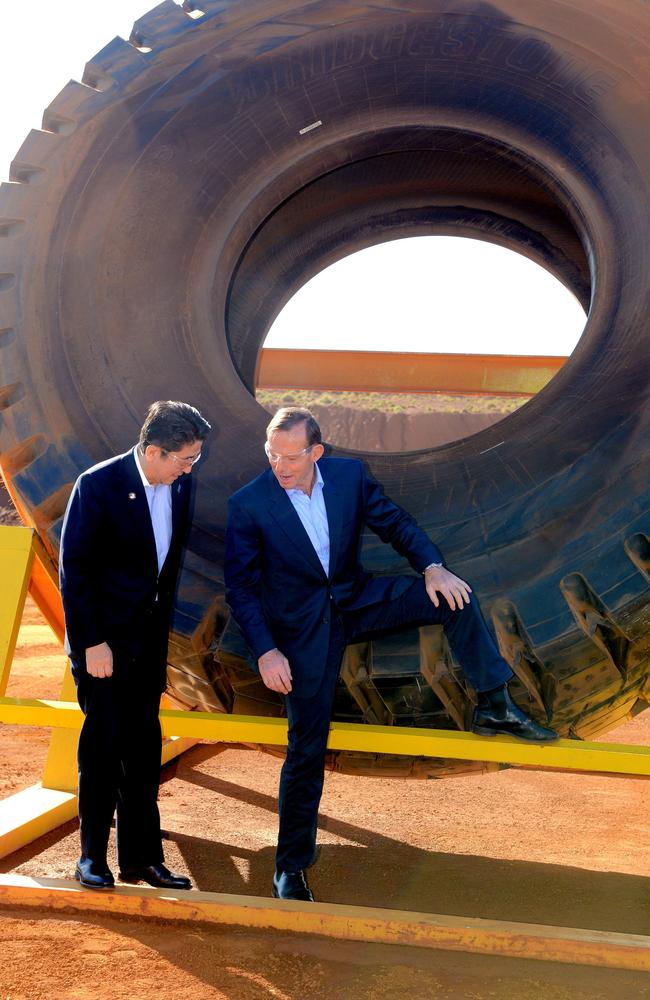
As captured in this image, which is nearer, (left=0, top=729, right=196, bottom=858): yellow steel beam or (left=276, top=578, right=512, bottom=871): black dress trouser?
(left=276, top=578, right=512, bottom=871): black dress trouser

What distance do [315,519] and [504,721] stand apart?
680 mm

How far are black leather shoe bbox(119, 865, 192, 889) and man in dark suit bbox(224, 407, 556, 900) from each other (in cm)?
27

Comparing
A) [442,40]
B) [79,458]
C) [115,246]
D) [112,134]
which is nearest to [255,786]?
[79,458]

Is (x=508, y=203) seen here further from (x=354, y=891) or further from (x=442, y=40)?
(x=354, y=891)

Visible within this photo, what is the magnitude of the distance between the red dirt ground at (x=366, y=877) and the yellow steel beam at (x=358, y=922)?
0.10ft

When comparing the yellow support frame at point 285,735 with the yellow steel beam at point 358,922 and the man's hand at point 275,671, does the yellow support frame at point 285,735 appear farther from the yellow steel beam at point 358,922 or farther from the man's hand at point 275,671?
the yellow steel beam at point 358,922

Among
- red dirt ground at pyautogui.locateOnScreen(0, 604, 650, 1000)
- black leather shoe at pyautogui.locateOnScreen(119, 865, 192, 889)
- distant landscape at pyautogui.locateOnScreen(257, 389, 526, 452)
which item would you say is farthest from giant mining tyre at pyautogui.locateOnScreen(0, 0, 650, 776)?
distant landscape at pyautogui.locateOnScreen(257, 389, 526, 452)

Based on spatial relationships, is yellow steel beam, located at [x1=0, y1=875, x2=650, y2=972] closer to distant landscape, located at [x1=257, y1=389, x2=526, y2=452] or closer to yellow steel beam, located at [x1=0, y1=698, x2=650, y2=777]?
yellow steel beam, located at [x1=0, y1=698, x2=650, y2=777]

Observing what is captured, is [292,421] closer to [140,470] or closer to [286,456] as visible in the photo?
[286,456]

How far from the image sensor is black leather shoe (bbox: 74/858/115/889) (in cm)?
236

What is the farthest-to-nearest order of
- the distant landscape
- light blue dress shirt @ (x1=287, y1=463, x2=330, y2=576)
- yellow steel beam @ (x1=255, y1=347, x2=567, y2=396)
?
the distant landscape < yellow steel beam @ (x1=255, y1=347, x2=567, y2=396) < light blue dress shirt @ (x1=287, y1=463, x2=330, y2=576)

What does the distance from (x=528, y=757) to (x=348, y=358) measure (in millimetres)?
5978

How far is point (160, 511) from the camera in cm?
247

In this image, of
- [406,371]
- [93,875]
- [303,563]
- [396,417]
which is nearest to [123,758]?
[93,875]
